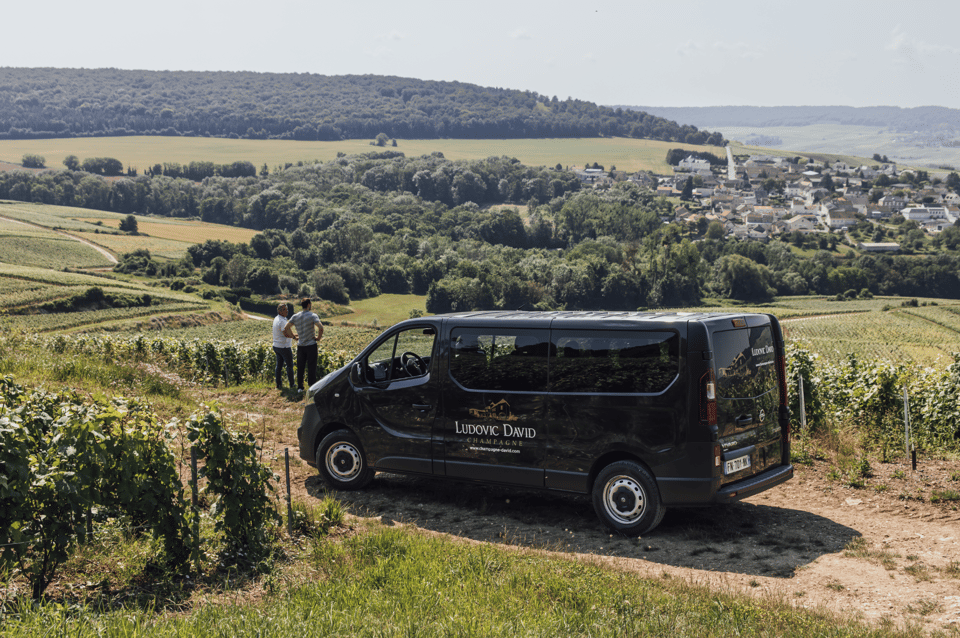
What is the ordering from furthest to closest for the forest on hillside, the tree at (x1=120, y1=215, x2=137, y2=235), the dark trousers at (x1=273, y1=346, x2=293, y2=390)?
the tree at (x1=120, y1=215, x2=137, y2=235)
the forest on hillside
the dark trousers at (x1=273, y1=346, x2=293, y2=390)

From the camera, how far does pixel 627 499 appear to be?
23.2 ft

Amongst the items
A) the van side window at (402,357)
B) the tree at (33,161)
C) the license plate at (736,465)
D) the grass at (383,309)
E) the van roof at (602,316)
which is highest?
the tree at (33,161)

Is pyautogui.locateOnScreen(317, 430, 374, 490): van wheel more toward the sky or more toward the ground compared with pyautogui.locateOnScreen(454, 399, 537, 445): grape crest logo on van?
more toward the ground

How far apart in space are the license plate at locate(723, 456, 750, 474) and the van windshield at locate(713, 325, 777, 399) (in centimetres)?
61

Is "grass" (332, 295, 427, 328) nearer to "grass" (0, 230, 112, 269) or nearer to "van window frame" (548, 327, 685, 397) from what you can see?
"grass" (0, 230, 112, 269)

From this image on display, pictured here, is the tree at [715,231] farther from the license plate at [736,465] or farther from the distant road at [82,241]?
the license plate at [736,465]

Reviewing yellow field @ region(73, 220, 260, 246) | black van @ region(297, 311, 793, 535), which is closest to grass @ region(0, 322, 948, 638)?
black van @ region(297, 311, 793, 535)

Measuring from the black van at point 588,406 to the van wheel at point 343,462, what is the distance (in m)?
0.04

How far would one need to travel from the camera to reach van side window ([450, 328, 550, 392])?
24.4ft

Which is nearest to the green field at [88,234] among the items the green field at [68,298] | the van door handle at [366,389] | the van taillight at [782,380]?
the green field at [68,298]

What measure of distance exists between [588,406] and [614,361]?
529 millimetres

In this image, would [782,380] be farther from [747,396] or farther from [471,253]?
[471,253]

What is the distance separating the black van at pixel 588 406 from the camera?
6750 millimetres

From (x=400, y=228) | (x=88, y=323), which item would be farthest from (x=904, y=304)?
(x=88, y=323)
